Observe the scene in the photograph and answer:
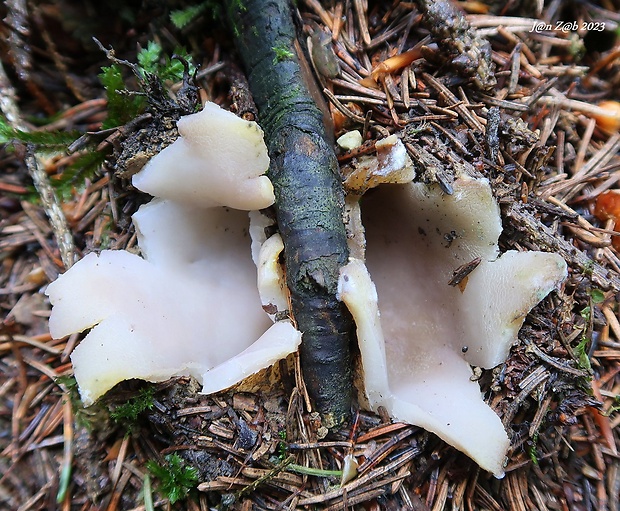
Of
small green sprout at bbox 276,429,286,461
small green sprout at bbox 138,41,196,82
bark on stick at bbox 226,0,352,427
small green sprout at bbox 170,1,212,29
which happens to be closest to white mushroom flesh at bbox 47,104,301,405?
bark on stick at bbox 226,0,352,427

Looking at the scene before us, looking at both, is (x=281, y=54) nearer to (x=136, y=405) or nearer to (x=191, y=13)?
(x=191, y=13)

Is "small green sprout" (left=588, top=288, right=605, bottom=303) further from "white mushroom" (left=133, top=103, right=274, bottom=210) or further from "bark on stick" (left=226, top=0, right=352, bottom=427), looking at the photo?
"white mushroom" (left=133, top=103, right=274, bottom=210)

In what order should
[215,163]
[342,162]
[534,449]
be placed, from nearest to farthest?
[215,163] < [534,449] < [342,162]

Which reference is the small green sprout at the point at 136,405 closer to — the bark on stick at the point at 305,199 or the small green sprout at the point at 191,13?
the bark on stick at the point at 305,199

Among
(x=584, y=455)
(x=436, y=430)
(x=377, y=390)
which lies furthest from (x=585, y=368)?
(x=377, y=390)

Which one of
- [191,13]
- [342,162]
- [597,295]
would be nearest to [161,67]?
[191,13]

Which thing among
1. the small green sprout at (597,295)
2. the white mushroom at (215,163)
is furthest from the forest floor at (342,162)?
the white mushroom at (215,163)
